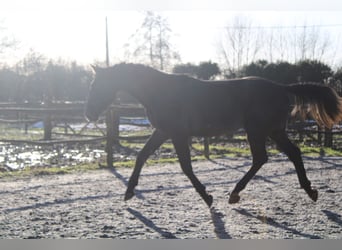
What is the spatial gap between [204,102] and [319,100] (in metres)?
0.91

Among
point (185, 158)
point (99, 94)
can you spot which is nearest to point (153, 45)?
point (99, 94)

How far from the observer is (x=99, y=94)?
3.52 m

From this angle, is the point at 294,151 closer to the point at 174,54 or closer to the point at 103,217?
the point at 174,54

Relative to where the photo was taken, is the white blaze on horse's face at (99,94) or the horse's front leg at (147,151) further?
the horse's front leg at (147,151)

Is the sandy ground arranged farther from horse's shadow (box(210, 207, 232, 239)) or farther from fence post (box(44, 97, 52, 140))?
fence post (box(44, 97, 52, 140))

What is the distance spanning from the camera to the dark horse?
11.6 ft

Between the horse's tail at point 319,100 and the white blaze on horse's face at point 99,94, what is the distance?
140 centimetres

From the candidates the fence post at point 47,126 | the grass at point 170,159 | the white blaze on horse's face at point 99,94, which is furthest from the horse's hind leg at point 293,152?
the fence post at point 47,126

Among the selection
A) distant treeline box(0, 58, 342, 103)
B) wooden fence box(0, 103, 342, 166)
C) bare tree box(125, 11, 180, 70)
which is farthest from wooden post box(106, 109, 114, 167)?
bare tree box(125, 11, 180, 70)

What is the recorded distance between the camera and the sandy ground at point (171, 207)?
3.29m

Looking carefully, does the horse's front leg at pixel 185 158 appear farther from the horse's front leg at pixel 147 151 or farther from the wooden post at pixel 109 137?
the wooden post at pixel 109 137

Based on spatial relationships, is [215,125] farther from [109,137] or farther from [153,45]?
[109,137]

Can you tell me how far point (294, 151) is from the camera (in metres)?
3.66

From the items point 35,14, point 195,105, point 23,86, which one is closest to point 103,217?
point 195,105
